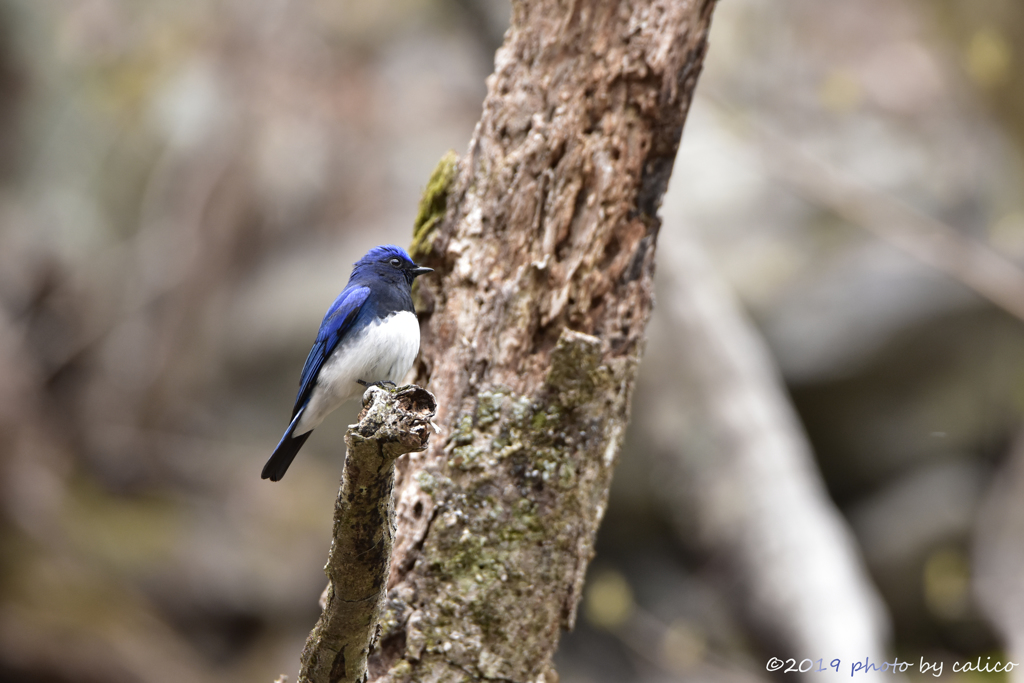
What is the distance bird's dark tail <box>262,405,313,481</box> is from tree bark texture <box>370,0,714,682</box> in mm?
415

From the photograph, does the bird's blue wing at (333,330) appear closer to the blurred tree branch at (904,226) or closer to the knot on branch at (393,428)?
the knot on branch at (393,428)

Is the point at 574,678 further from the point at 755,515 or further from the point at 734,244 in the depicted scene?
the point at 734,244

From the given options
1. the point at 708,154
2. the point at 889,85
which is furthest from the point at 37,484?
the point at 889,85

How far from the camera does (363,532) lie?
1.89 meters

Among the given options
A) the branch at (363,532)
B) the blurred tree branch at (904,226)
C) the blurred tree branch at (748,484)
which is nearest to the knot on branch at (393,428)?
the branch at (363,532)

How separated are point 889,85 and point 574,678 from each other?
998 centimetres

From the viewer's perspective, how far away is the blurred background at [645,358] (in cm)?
663

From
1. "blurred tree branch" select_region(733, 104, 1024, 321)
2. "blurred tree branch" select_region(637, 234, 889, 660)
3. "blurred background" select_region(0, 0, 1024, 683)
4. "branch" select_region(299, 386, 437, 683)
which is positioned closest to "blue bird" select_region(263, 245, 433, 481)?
"branch" select_region(299, 386, 437, 683)

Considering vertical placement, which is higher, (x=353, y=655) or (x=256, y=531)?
(x=256, y=531)

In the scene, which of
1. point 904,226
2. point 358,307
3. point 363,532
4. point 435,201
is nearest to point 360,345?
point 358,307

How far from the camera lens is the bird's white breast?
284 centimetres

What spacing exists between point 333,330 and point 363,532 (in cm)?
148

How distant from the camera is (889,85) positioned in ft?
41.8

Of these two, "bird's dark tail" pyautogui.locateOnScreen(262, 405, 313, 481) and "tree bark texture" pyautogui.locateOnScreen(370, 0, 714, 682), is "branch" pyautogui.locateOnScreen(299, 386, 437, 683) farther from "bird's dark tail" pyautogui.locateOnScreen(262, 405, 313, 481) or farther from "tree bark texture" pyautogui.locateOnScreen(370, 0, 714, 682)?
"bird's dark tail" pyautogui.locateOnScreen(262, 405, 313, 481)
